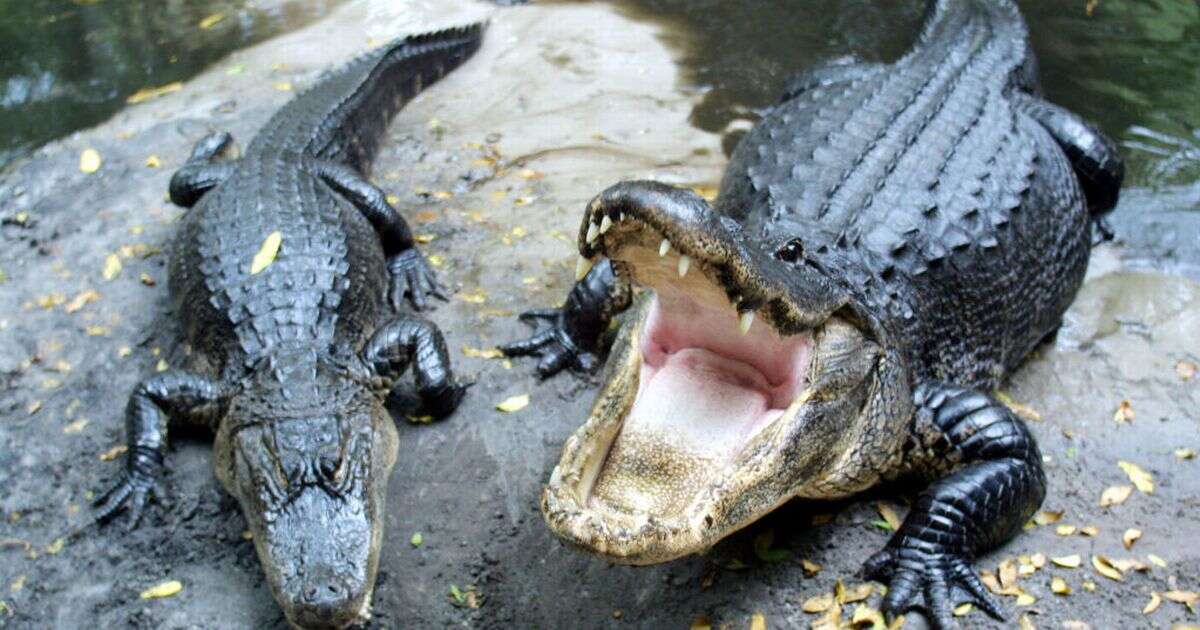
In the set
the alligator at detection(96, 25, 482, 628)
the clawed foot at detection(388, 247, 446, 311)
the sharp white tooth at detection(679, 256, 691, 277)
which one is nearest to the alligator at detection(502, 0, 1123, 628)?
the sharp white tooth at detection(679, 256, 691, 277)

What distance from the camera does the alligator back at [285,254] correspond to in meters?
4.08

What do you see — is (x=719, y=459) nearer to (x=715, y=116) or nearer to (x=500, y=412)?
(x=500, y=412)

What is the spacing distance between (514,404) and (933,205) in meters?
1.84

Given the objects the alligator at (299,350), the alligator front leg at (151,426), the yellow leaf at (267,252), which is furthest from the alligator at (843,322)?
the alligator front leg at (151,426)

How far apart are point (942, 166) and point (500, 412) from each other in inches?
81.7

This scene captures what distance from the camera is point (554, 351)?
4.27 m

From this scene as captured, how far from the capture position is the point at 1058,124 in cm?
486

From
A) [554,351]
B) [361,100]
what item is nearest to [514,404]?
[554,351]

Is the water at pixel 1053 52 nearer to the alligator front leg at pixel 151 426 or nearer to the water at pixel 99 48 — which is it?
the water at pixel 99 48

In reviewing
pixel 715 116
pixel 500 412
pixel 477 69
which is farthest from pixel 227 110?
pixel 500 412

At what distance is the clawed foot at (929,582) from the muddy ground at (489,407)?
7 cm

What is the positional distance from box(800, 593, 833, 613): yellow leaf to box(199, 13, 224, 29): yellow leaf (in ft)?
23.0

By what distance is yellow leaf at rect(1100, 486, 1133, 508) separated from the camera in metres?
3.46

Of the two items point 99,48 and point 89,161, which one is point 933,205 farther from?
point 99,48
